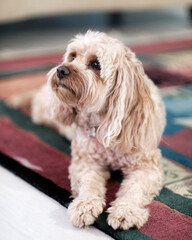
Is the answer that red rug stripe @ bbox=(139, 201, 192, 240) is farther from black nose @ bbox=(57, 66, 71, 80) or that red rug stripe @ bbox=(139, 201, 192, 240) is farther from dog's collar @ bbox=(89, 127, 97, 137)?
black nose @ bbox=(57, 66, 71, 80)

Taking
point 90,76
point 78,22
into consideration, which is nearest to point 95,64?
point 90,76

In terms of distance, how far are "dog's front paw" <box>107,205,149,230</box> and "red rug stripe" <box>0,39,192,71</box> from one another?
6.88 feet

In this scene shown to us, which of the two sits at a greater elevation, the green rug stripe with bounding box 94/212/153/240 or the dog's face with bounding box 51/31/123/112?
the dog's face with bounding box 51/31/123/112

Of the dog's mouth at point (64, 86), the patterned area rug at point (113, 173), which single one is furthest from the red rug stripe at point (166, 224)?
the dog's mouth at point (64, 86)

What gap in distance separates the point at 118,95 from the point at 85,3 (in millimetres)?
3105

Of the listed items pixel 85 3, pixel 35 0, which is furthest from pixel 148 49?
pixel 35 0

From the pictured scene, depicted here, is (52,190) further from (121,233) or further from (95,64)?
(95,64)

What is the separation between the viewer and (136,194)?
1514mm

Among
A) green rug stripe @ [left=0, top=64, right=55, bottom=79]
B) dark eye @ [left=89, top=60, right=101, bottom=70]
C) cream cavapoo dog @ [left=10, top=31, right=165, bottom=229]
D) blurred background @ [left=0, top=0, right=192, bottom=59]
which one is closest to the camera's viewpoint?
cream cavapoo dog @ [left=10, top=31, right=165, bottom=229]

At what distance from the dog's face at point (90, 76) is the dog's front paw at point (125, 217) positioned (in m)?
0.43

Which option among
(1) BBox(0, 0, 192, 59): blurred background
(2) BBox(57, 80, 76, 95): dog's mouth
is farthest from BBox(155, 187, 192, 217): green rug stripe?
(1) BBox(0, 0, 192, 59): blurred background

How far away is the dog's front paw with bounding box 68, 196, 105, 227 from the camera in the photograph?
1388mm

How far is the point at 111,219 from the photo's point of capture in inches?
54.3

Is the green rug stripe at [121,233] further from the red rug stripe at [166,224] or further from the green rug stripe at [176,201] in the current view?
the green rug stripe at [176,201]
